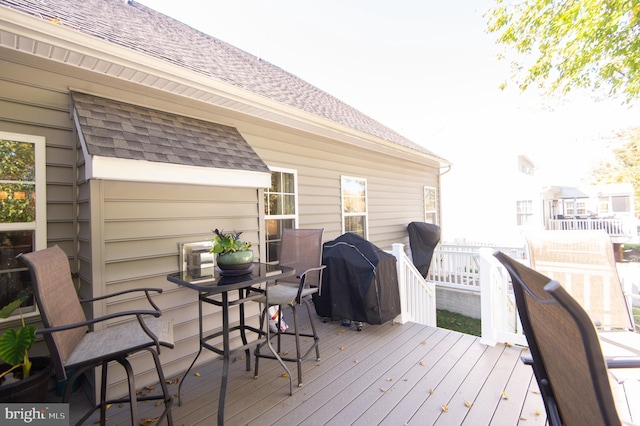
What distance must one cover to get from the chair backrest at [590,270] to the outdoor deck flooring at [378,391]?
556 mm

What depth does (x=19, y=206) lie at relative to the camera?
2.30 m

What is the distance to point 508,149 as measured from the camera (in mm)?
13852

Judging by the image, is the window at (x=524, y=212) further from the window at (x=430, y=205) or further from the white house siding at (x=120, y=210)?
the white house siding at (x=120, y=210)

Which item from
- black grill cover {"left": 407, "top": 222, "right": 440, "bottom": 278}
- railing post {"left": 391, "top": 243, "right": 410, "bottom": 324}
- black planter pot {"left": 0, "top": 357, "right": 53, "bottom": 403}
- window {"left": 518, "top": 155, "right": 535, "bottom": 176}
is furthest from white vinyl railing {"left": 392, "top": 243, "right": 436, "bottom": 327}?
window {"left": 518, "top": 155, "right": 535, "bottom": 176}

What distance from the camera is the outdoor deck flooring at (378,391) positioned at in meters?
2.08

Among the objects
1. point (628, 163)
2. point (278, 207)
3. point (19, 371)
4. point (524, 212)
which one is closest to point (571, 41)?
point (278, 207)

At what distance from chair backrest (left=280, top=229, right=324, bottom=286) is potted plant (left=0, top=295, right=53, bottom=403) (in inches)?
81.8

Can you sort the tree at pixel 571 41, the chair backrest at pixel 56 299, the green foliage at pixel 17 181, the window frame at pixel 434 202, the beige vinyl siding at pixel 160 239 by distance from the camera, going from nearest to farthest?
the chair backrest at pixel 56 299 < the green foliage at pixel 17 181 < the beige vinyl siding at pixel 160 239 < the tree at pixel 571 41 < the window frame at pixel 434 202

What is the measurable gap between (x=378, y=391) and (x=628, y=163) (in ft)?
86.5

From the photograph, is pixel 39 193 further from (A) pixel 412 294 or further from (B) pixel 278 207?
(A) pixel 412 294

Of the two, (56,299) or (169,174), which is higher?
(169,174)

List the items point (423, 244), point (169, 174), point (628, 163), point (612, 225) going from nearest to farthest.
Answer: point (169, 174) → point (423, 244) → point (612, 225) → point (628, 163)

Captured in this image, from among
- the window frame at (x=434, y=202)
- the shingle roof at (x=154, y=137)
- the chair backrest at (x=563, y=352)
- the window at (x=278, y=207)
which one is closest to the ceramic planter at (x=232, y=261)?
the shingle roof at (x=154, y=137)

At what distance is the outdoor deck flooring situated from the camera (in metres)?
2.08
